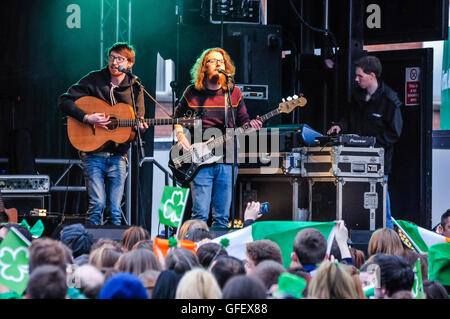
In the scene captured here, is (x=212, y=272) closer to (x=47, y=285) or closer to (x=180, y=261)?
(x=180, y=261)

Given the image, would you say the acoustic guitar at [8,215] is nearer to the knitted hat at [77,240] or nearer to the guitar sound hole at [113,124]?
the guitar sound hole at [113,124]

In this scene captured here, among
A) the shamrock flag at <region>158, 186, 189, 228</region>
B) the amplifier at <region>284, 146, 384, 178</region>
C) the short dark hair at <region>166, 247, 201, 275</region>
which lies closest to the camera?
the short dark hair at <region>166, 247, 201, 275</region>

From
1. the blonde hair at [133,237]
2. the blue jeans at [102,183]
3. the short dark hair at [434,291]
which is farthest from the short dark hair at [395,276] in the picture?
the blue jeans at [102,183]

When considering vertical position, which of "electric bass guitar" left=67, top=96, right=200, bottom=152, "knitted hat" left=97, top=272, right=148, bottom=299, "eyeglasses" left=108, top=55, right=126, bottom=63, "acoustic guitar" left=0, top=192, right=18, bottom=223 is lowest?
"acoustic guitar" left=0, top=192, right=18, bottom=223

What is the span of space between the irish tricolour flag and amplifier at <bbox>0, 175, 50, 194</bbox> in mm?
4092

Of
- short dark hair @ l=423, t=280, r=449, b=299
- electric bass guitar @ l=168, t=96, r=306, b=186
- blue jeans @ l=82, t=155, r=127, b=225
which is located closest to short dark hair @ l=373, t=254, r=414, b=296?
short dark hair @ l=423, t=280, r=449, b=299

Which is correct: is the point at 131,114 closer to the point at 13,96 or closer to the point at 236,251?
the point at 236,251

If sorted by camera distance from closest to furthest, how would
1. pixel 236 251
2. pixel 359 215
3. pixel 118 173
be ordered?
pixel 236 251 → pixel 118 173 → pixel 359 215

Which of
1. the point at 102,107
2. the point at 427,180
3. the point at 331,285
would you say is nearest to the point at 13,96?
the point at 102,107

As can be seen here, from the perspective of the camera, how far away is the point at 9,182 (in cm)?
935

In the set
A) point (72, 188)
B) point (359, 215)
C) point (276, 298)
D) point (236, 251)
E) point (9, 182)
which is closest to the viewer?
point (276, 298)

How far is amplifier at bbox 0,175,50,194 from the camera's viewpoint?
30.6 ft

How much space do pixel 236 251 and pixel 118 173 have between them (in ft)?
7.62

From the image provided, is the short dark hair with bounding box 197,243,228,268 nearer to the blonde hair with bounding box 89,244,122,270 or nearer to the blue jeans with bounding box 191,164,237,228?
the blonde hair with bounding box 89,244,122,270
